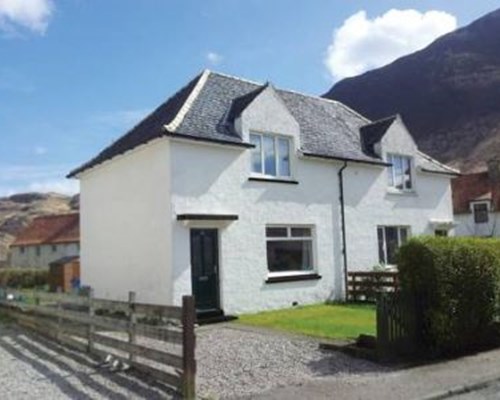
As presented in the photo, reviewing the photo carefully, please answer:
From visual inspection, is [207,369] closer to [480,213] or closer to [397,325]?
[397,325]

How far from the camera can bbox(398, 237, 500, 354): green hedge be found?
11.7 m

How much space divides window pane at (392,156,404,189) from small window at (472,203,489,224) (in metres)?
26.7

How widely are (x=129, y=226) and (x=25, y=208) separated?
115 metres

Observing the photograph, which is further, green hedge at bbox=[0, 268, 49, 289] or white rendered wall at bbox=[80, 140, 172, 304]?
green hedge at bbox=[0, 268, 49, 289]

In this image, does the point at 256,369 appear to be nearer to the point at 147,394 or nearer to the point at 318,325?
the point at 147,394

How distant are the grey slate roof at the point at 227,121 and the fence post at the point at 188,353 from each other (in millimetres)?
8695

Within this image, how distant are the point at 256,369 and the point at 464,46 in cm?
12784

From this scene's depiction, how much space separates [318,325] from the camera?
15438 mm

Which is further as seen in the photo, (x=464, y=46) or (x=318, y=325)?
(x=464, y=46)

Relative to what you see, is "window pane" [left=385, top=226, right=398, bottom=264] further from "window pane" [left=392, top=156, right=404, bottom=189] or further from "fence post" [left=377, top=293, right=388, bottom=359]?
"fence post" [left=377, top=293, right=388, bottom=359]

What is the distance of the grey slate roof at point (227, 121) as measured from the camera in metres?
18.0

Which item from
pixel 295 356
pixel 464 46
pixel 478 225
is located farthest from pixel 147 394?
pixel 464 46

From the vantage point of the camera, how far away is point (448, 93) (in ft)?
361

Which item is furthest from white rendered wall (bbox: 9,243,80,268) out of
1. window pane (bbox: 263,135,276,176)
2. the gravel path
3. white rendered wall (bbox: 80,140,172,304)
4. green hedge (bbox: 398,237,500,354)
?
green hedge (bbox: 398,237,500,354)
